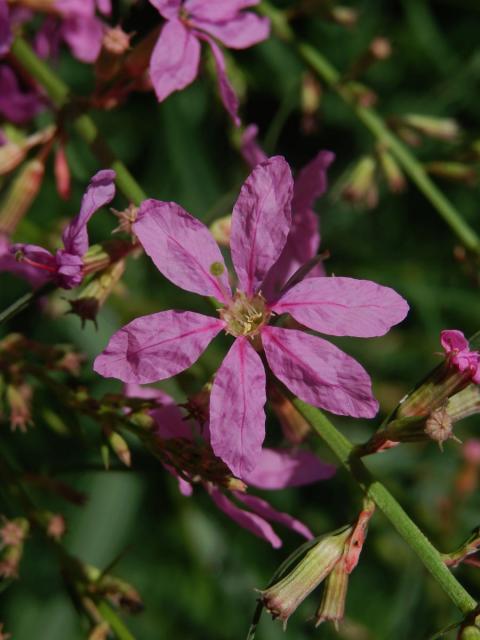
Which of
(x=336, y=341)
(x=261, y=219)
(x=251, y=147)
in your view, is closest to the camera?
(x=261, y=219)

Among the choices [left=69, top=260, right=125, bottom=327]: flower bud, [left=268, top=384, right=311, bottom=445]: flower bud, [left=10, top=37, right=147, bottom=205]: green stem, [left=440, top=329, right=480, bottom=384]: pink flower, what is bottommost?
[left=268, top=384, right=311, bottom=445]: flower bud

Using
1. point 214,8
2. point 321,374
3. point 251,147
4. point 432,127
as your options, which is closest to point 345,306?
point 321,374

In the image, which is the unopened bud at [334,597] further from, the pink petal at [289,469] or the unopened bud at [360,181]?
the unopened bud at [360,181]

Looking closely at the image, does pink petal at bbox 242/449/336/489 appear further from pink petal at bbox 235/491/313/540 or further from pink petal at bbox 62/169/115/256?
pink petal at bbox 62/169/115/256

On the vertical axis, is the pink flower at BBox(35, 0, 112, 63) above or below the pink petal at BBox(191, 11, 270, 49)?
above

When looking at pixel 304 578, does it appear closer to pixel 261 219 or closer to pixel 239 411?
pixel 239 411

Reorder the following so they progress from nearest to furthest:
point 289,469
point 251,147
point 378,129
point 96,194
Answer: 1. point 96,194
2. point 289,469
3. point 251,147
4. point 378,129

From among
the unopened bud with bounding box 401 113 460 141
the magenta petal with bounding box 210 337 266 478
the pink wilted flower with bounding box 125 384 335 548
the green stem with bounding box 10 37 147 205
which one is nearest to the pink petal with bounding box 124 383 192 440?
the pink wilted flower with bounding box 125 384 335 548

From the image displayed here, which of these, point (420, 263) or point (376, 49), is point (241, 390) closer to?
point (376, 49)
